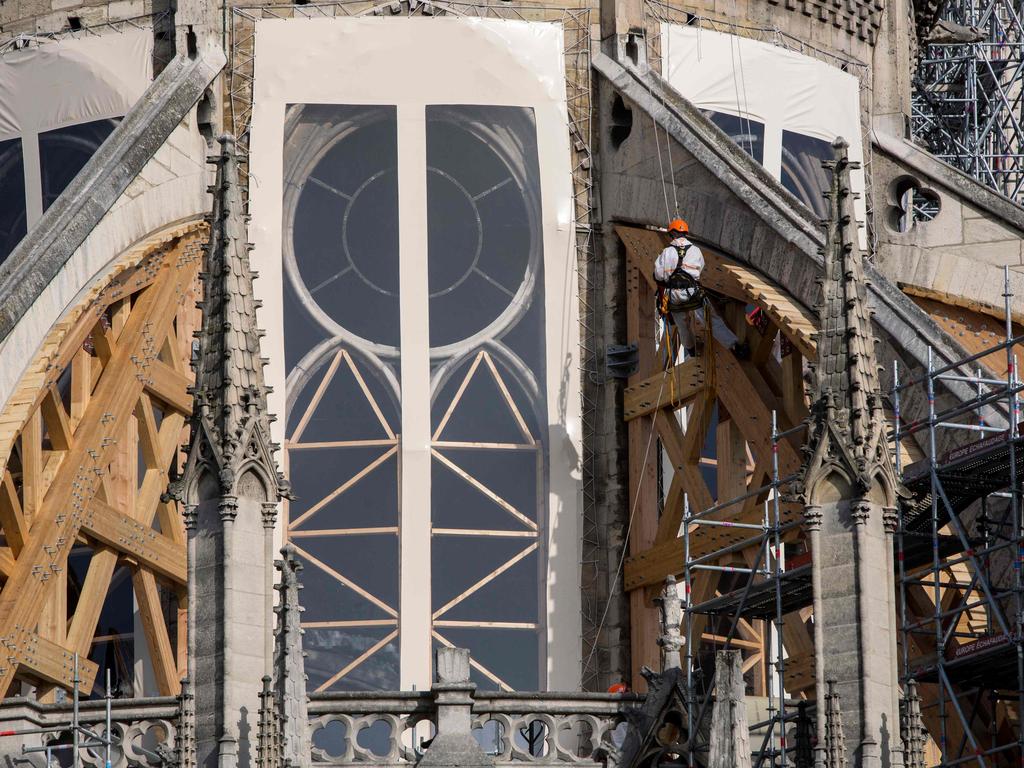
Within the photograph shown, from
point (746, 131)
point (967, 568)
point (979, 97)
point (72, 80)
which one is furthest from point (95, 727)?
point (979, 97)

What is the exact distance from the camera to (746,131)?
130 ft

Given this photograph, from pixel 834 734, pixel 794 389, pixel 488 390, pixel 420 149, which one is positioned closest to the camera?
pixel 834 734

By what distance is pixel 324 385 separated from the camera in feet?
120

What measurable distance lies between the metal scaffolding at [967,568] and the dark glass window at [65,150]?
1072 centimetres

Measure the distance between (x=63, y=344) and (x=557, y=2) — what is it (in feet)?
25.7

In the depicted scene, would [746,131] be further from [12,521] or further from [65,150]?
[12,521]

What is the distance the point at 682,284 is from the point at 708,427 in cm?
171

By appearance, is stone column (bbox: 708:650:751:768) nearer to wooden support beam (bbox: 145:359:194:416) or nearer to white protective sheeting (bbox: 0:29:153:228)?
wooden support beam (bbox: 145:359:194:416)

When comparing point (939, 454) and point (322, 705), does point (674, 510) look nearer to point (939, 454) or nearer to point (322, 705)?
point (939, 454)

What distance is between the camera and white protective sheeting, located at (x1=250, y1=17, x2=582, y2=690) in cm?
3647

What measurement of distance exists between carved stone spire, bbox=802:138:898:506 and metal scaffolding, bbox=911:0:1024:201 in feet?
68.7

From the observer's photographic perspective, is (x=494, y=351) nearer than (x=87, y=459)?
No

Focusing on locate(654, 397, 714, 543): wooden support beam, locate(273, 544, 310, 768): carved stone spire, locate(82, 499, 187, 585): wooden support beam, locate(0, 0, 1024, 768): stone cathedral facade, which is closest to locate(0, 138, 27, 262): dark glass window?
locate(0, 0, 1024, 768): stone cathedral facade

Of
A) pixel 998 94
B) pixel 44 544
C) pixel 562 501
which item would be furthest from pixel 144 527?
pixel 998 94
